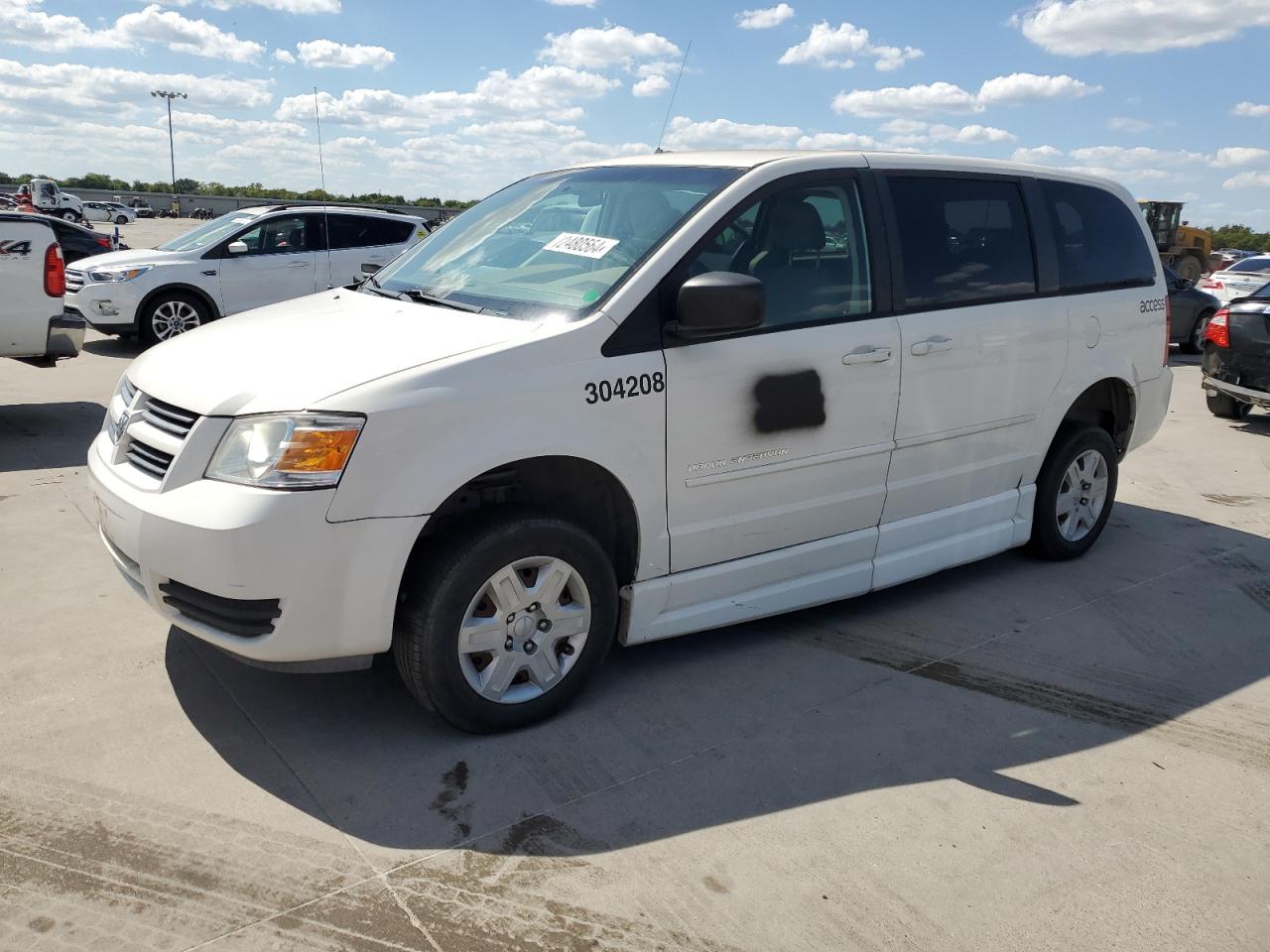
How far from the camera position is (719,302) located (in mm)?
3604

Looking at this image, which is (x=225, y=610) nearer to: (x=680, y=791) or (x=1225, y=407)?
(x=680, y=791)

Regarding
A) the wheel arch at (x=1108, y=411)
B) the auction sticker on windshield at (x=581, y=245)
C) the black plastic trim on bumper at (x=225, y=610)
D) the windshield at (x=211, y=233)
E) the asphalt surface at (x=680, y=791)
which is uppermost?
the windshield at (x=211, y=233)

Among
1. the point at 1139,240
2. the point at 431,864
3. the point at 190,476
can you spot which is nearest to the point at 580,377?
the point at 190,476

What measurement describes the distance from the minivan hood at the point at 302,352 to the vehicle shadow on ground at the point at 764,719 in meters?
1.14

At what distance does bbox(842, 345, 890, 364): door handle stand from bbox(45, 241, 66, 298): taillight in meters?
6.19

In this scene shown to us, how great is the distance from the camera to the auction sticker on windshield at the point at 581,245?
13.0 feet

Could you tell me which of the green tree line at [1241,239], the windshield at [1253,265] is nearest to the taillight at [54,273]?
the windshield at [1253,265]

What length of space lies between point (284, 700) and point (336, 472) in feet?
3.78

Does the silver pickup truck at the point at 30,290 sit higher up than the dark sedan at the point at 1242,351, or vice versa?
the silver pickup truck at the point at 30,290

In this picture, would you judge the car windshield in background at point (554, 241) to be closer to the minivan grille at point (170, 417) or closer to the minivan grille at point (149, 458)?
the minivan grille at point (170, 417)

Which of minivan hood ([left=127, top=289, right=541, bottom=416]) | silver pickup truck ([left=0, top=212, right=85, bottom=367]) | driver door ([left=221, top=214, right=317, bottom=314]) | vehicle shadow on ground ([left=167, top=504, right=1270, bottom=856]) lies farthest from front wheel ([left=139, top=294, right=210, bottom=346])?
vehicle shadow on ground ([left=167, top=504, right=1270, bottom=856])

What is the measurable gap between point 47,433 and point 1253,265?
20.1 m

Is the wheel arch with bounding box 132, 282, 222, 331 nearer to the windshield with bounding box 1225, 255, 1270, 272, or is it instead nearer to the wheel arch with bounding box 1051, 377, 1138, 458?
the wheel arch with bounding box 1051, 377, 1138, 458

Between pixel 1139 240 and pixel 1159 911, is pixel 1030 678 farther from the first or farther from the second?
pixel 1139 240
